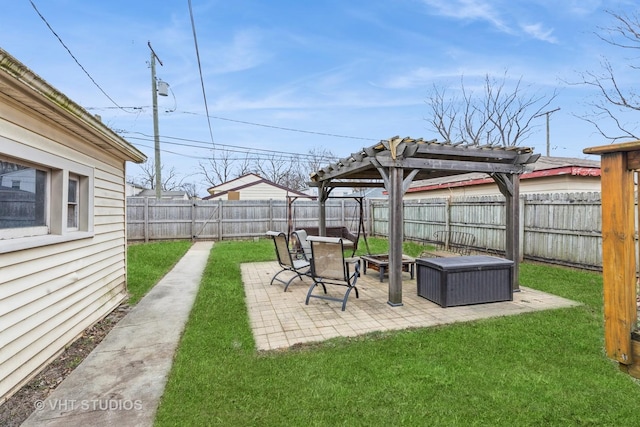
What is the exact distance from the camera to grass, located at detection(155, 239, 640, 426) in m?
2.11

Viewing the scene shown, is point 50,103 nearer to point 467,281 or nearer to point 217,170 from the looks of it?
point 467,281

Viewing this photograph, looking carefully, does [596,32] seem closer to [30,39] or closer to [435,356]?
[435,356]

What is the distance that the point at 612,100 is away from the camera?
9.12 m

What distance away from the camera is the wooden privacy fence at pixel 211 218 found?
473 inches

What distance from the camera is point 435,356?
2.93 meters

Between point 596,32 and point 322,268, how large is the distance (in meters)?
9.35

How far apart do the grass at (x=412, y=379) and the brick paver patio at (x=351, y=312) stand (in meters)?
0.21

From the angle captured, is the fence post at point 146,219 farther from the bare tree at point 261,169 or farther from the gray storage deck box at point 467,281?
the bare tree at point 261,169

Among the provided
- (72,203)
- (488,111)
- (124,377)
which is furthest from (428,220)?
(488,111)

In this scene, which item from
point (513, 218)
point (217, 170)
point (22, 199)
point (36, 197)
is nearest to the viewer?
point (22, 199)

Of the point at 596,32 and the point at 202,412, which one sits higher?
the point at 596,32

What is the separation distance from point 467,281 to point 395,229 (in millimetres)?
1213

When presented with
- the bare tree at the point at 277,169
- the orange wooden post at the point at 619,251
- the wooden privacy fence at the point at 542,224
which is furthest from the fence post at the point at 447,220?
the bare tree at the point at 277,169

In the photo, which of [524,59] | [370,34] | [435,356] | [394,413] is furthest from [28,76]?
[524,59]
